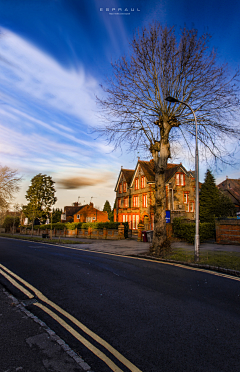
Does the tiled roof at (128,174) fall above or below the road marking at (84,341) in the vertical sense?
above

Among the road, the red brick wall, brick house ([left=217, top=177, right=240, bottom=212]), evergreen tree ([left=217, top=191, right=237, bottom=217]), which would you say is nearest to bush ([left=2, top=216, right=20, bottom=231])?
evergreen tree ([left=217, top=191, right=237, bottom=217])

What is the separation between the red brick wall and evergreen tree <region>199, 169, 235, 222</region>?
68.7ft

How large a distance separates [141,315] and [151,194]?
101 ft

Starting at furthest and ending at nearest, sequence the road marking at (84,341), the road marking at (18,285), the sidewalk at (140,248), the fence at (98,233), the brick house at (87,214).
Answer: the brick house at (87,214) → the fence at (98,233) → the sidewalk at (140,248) → the road marking at (18,285) → the road marking at (84,341)

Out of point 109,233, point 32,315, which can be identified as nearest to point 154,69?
point 32,315

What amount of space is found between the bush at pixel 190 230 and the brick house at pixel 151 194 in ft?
31.5

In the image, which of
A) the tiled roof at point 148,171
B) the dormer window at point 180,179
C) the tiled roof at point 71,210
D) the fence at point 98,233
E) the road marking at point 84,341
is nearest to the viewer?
the road marking at point 84,341

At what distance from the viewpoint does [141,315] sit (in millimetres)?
4859

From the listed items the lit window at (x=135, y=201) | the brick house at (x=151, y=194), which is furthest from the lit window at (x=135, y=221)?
the lit window at (x=135, y=201)

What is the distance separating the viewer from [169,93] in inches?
546

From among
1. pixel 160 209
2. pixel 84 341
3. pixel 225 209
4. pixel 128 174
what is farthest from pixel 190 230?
pixel 128 174

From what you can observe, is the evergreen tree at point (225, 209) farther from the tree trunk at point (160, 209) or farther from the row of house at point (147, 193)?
the tree trunk at point (160, 209)

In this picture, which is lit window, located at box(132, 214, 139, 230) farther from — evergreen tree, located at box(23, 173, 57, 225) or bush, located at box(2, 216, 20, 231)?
bush, located at box(2, 216, 20, 231)

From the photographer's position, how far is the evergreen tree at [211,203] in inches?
1596
